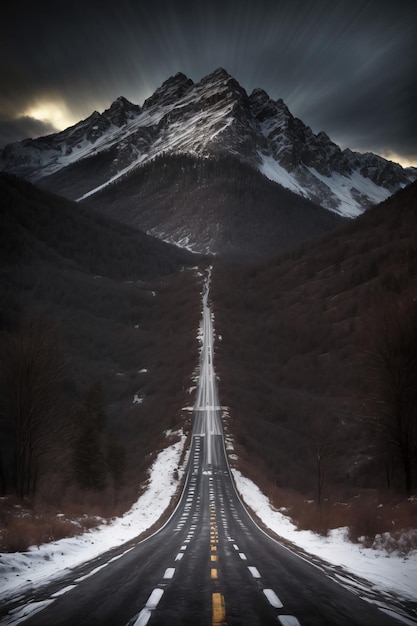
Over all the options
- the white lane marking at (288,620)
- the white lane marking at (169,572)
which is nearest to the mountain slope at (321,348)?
the white lane marking at (169,572)

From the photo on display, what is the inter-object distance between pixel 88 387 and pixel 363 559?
3795 inches

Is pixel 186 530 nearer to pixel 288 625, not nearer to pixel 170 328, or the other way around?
pixel 288 625

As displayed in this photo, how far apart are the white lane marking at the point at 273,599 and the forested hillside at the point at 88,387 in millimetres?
20587

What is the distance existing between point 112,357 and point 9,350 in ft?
354

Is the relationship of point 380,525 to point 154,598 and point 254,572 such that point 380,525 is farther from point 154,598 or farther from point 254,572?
point 154,598

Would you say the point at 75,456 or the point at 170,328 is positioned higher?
the point at 170,328

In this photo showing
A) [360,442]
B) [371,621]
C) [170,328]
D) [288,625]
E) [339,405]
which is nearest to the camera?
[288,625]


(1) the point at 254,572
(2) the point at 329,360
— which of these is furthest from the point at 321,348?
(1) the point at 254,572

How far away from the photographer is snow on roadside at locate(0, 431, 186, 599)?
1036 centimetres

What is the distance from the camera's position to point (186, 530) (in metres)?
24.1

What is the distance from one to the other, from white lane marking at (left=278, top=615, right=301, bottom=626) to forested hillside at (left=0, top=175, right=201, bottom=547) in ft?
72.9

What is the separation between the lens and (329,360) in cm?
10125

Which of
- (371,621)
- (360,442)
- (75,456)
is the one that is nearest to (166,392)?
(360,442)

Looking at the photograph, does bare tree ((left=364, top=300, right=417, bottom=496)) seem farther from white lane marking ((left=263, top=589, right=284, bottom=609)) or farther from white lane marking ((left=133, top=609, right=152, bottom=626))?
white lane marking ((left=133, top=609, right=152, bottom=626))
